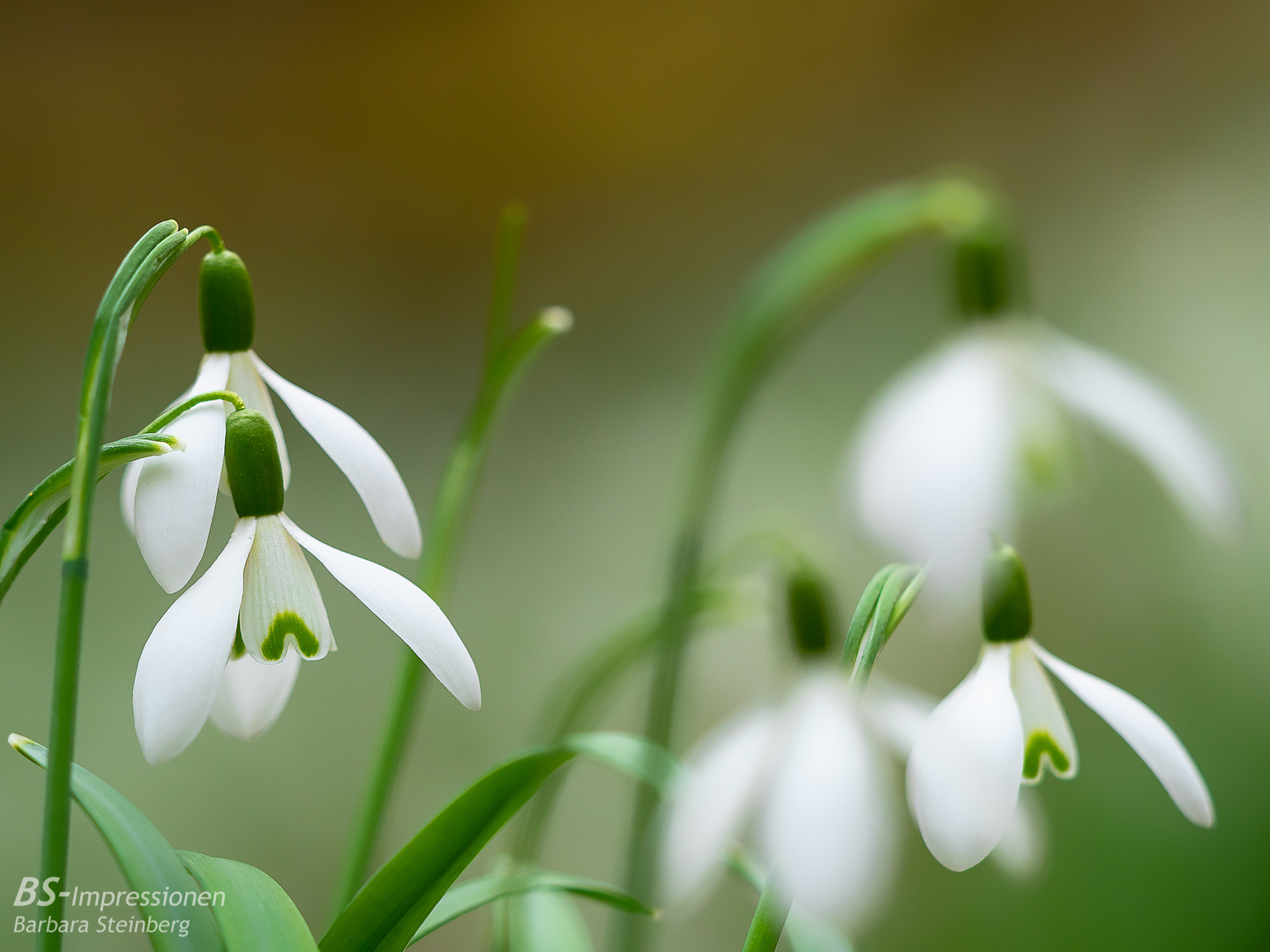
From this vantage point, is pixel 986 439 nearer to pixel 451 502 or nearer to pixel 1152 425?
pixel 1152 425

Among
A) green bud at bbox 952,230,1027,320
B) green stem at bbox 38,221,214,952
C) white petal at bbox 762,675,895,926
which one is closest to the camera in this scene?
green stem at bbox 38,221,214,952

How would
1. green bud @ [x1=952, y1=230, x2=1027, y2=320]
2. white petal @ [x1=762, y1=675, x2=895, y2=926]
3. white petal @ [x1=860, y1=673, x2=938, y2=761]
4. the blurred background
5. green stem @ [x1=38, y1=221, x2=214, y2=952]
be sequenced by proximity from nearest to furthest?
green stem @ [x1=38, y1=221, x2=214, y2=952], white petal @ [x1=762, y1=675, x2=895, y2=926], white petal @ [x1=860, y1=673, x2=938, y2=761], green bud @ [x1=952, y1=230, x2=1027, y2=320], the blurred background

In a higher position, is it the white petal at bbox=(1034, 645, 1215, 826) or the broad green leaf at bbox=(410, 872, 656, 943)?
the white petal at bbox=(1034, 645, 1215, 826)

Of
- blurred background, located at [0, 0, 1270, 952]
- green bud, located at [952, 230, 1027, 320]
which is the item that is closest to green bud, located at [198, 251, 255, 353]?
green bud, located at [952, 230, 1027, 320]

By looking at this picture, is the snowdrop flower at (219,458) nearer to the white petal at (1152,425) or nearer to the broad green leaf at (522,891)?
the broad green leaf at (522,891)

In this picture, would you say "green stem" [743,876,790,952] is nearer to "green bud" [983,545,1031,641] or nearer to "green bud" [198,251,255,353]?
"green bud" [983,545,1031,641]

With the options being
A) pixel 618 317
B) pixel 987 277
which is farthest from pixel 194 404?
pixel 618 317
